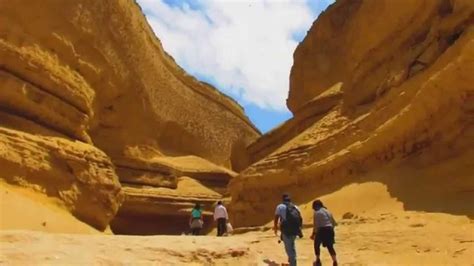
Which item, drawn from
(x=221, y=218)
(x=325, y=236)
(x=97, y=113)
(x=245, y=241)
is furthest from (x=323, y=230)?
(x=97, y=113)

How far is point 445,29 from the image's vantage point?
13352 millimetres

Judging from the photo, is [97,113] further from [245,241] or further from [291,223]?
[291,223]

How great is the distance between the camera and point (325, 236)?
8.44 metres

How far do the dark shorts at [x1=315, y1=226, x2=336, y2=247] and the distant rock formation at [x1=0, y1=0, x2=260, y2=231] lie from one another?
9.73m

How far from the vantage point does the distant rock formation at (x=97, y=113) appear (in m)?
16.9

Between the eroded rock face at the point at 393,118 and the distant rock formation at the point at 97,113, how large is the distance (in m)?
4.75

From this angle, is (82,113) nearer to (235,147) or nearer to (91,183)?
(91,183)

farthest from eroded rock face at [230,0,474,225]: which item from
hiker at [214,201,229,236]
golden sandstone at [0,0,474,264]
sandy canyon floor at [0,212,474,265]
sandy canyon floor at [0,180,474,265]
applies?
hiker at [214,201,229,236]

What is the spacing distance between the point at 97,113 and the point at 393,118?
16984 mm

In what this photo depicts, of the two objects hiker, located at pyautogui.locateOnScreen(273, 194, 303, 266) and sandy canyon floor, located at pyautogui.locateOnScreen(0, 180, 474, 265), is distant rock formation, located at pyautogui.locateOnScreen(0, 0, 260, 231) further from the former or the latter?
hiker, located at pyautogui.locateOnScreen(273, 194, 303, 266)

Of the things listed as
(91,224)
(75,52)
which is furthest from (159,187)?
(91,224)

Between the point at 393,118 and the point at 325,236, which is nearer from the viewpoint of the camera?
the point at 325,236

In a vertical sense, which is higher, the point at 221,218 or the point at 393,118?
the point at 393,118

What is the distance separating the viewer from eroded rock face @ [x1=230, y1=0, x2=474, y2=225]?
11.9 metres
